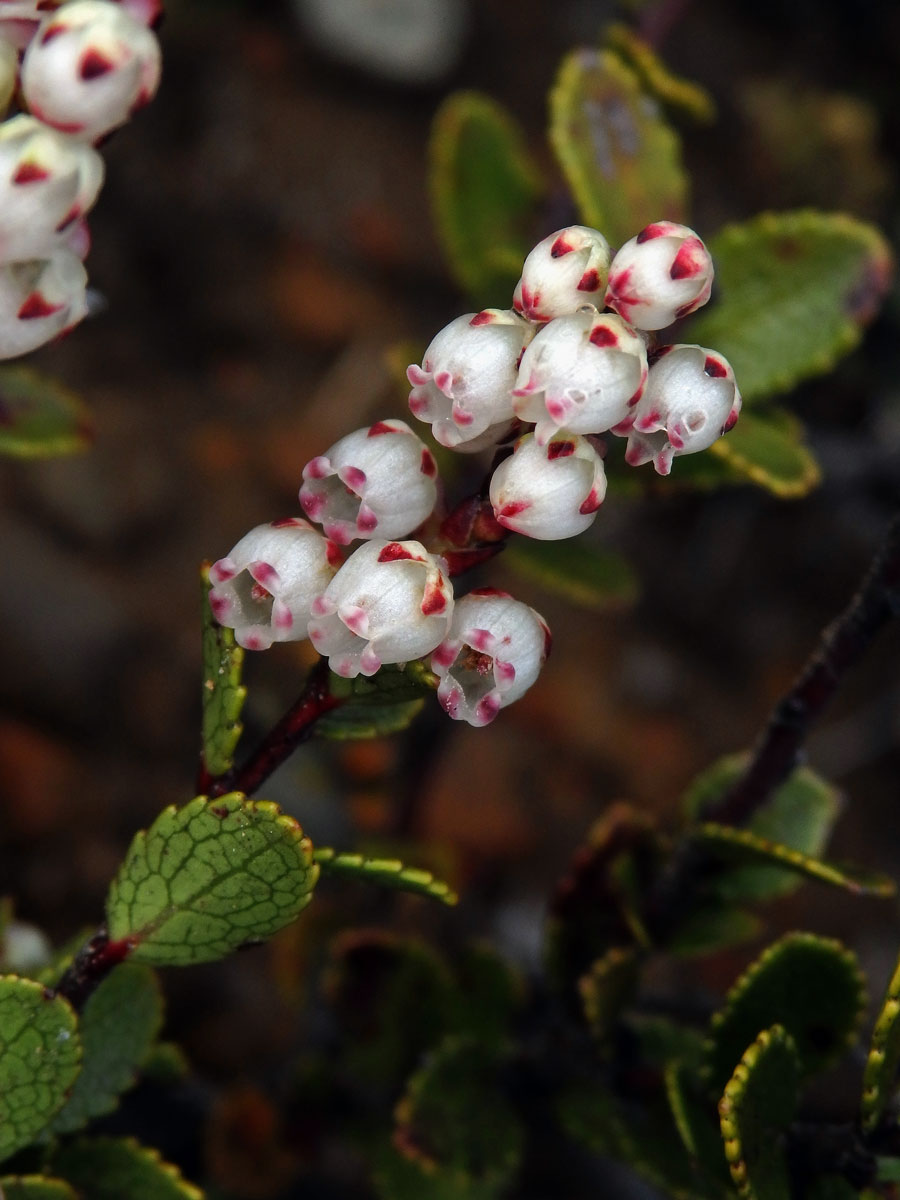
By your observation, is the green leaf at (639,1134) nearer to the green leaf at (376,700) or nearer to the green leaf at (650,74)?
the green leaf at (376,700)

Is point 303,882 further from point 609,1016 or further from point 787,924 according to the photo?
point 787,924

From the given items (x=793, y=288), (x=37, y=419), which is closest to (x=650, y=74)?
(x=793, y=288)

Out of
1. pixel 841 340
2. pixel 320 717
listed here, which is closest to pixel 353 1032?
pixel 320 717

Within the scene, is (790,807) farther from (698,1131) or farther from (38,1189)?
(38,1189)

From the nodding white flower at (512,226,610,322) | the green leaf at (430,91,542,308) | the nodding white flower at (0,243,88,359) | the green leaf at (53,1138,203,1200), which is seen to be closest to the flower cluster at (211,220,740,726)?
the nodding white flower at (512,226,610,322)

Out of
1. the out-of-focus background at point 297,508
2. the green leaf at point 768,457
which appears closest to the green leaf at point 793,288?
the green leaf at point 768,457

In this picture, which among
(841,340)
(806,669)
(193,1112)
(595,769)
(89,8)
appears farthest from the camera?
(595,769)

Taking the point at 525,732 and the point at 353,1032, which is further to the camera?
the point at 525,732

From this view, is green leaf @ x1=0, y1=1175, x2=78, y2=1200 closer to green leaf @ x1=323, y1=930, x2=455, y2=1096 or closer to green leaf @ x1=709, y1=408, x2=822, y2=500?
green leaf @ x1=323, y1=930, x2=455, y2=1096
